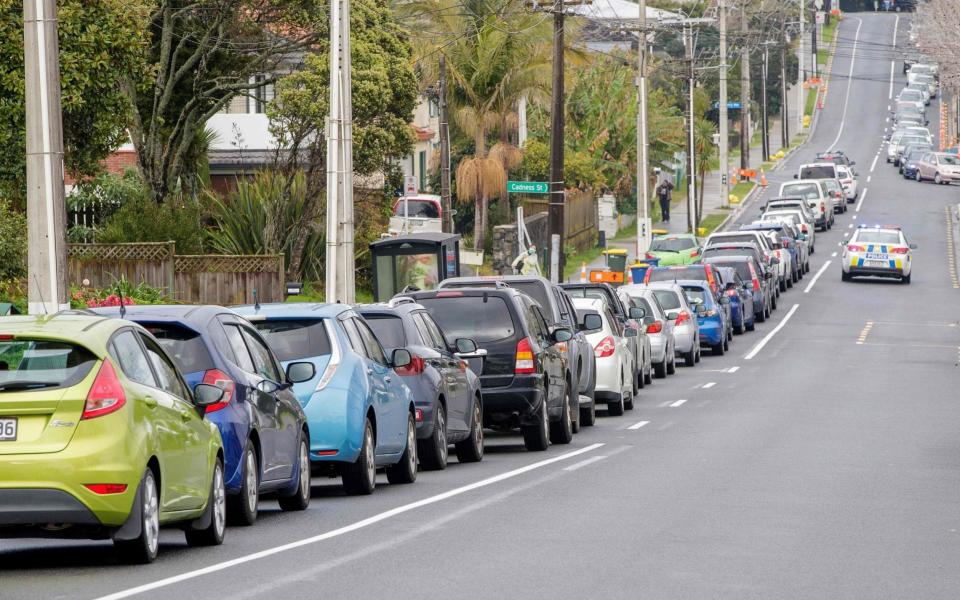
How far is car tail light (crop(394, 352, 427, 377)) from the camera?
17656 mm

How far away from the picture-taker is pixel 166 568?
1110cm

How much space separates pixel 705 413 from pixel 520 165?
35.8 meters

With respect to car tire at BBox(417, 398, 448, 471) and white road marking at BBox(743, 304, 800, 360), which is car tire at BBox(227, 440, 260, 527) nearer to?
car tire at BBox(417, 398, 448, 471)

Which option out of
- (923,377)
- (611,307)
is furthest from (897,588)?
(923,377)

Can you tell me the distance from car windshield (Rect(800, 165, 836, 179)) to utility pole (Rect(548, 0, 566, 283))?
1722 inches

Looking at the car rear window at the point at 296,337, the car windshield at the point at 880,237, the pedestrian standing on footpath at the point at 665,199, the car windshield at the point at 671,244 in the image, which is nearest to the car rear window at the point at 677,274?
the car windshield at the point at 671,244

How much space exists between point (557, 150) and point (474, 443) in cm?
2042

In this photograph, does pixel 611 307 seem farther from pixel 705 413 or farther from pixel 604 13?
pixel 604 13

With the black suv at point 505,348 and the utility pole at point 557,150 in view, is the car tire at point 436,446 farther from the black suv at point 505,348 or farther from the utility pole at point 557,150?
the utility pole at point 557,150

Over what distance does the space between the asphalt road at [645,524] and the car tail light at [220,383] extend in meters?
0.90

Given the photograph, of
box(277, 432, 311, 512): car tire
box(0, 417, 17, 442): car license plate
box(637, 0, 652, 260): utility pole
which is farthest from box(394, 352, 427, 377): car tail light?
box(637, 0, 652, 260): utility pole

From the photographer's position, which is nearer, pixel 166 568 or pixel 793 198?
pixel 166 568

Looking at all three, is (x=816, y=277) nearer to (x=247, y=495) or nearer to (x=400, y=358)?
(x=400, y=358)

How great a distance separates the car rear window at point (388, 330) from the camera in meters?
→ 18.2
